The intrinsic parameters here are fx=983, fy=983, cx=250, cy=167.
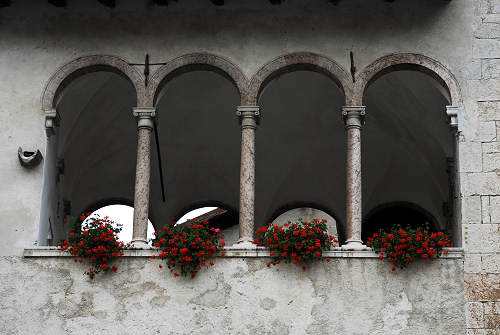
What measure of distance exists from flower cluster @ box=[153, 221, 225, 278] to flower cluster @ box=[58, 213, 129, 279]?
53 centimetres

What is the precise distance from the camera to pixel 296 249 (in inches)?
→ 474

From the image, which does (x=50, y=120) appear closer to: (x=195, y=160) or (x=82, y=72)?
(x=82, y=72)

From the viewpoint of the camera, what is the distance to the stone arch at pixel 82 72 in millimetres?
13242

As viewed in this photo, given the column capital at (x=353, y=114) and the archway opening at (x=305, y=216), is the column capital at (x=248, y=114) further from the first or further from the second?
the archway opening at (x=305, y=216)

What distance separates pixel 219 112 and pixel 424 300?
19.2ft

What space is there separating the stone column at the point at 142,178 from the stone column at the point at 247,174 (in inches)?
47.9

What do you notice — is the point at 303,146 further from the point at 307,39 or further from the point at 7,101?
the point at 7,101

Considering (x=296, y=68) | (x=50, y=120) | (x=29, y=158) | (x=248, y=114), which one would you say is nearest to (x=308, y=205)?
(x=296, y=68)

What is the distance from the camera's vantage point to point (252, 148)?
42.0 feet

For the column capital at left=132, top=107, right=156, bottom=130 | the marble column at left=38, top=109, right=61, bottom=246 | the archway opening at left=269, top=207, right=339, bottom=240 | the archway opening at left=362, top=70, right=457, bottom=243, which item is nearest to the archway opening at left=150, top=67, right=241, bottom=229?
the archway opening at left=362, top=70, right=457, bottom=243

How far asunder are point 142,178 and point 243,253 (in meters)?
1.70

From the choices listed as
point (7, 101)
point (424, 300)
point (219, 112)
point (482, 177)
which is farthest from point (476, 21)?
point (7, 101)

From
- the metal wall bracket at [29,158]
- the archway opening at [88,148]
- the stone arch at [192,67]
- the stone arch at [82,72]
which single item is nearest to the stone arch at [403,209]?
the archway opening at [88,148]

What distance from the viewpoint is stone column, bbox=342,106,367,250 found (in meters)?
12.3
